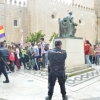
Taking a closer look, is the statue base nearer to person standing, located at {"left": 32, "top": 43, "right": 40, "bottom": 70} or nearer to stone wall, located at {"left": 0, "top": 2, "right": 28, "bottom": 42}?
person standing, located at {"left": 32, "top": 43, "right": 40, "bottom": 70}

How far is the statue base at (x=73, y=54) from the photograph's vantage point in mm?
7973

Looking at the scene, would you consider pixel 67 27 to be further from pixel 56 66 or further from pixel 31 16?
pixel 31 16

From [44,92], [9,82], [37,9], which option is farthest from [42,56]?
[37,9]

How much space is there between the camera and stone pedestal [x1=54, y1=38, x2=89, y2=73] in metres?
7.97

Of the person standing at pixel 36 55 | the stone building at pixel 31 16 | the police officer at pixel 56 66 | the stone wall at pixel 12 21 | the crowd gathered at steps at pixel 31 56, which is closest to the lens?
the police officer at pixel 56 66

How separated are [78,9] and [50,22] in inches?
268

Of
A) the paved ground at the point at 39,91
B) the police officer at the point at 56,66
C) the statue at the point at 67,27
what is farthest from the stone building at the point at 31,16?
the police officer at the point at 56,66

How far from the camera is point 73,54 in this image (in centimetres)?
827

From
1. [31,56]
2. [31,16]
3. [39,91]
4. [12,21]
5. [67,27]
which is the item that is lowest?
[39,91]

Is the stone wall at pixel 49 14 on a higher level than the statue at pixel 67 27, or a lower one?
higher

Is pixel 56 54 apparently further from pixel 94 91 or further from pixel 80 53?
pixel 80 53

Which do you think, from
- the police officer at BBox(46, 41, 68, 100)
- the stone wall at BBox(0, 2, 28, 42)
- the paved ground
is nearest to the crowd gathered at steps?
the paved ground

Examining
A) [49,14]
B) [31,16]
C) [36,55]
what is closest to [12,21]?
[31,16]

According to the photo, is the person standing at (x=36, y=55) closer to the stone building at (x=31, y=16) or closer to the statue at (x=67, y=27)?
the statue at (x=67, y=27)
